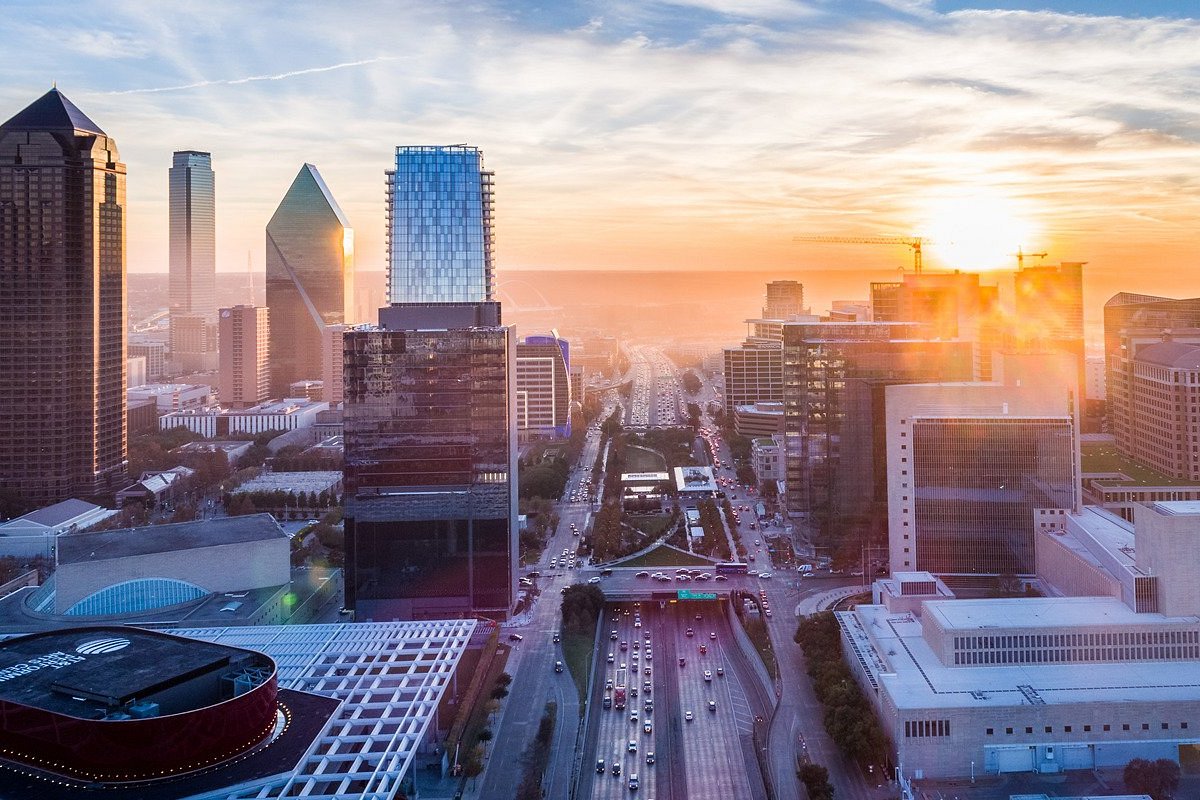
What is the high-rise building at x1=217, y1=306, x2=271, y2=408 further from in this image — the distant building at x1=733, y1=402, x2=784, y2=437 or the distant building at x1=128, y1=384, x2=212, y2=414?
the distant building at x1=733, y1=402, x2=784, y2=437

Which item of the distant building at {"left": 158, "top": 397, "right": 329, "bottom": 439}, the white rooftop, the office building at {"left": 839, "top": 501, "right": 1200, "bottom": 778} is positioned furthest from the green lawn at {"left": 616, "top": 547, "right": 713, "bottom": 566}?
the distant building at {"left": 158, "top": 397, "right": 329, "bottom": 439}

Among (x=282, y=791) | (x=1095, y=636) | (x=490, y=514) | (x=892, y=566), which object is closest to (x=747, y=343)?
(x=892, y=566)

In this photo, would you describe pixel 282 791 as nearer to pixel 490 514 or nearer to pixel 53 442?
pixel 490 514

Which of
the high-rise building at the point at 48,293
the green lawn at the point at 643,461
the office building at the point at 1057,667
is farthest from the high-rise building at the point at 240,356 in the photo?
the office building at the point at 1057,667

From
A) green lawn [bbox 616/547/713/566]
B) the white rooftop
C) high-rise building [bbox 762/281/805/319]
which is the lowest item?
the white rooftop

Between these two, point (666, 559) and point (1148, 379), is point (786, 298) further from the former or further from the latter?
point (666, 559)
